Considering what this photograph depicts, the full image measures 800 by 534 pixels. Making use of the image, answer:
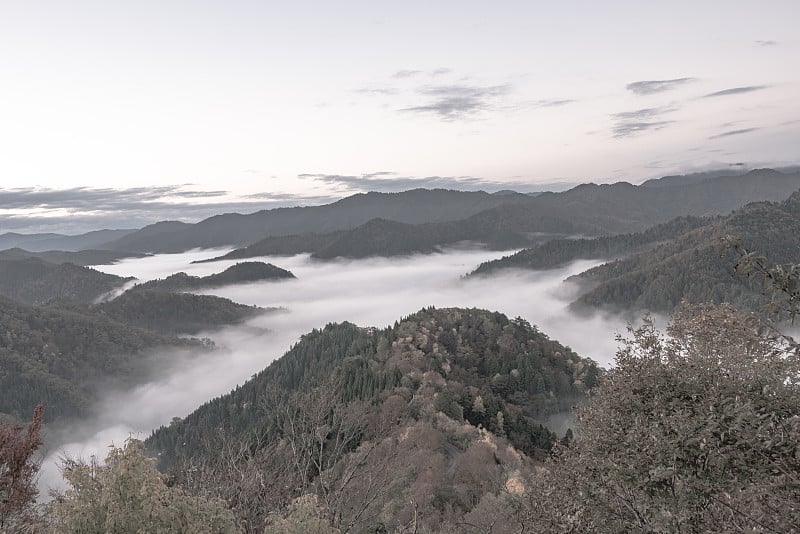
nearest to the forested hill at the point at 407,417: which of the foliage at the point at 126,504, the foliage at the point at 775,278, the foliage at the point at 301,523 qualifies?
the foliage at the point at 301,523

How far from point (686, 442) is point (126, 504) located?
14.3 meters

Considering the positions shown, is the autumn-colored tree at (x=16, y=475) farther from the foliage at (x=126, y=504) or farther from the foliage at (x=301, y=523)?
the foliage at (x=301, y=523)

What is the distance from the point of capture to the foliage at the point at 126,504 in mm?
11539

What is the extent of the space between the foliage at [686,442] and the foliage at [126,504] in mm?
11745

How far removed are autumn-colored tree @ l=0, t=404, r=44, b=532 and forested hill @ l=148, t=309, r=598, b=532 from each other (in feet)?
19.9

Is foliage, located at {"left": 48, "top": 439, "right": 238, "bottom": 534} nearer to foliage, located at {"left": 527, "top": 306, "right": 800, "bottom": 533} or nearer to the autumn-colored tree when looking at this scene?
the autumn-colored tree

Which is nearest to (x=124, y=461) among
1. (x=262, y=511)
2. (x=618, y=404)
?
(x=262, y=511)

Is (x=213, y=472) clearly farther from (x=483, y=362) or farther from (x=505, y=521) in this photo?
(x=483, y=362)

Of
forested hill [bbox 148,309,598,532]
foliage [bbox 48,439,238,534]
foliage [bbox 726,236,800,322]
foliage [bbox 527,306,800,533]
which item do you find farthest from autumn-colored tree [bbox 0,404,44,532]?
foliage [bbox 726,236,800,322]

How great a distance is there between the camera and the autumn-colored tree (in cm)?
1897

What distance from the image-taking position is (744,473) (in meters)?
13.4

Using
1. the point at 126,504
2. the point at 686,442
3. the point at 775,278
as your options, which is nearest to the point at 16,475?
the point at 126,504

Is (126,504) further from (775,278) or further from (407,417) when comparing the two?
(407,417)

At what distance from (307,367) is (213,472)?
6477 inches
